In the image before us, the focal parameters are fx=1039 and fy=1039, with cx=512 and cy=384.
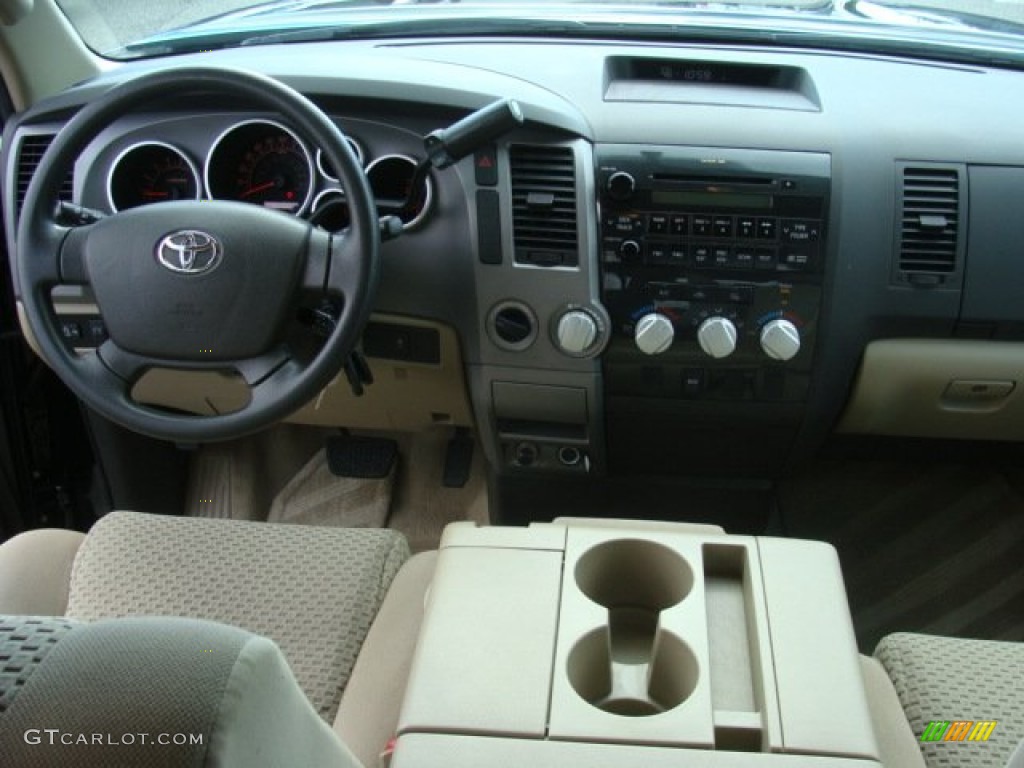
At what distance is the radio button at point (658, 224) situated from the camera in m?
1.60

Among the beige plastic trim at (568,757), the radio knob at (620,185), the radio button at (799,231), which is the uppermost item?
the radio knob at (620,185)

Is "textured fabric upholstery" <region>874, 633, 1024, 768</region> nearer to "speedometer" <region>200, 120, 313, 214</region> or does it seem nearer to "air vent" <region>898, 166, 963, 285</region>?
"air vent" <region>898, 166, 963, 285</region>

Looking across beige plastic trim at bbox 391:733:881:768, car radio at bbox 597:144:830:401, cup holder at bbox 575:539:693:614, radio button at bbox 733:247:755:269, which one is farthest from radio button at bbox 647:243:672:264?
beige plastic trim at bbox 391:733:881:768

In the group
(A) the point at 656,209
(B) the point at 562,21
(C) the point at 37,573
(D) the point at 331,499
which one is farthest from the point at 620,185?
(D) the point at 331,499

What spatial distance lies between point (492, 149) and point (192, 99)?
0.51 m

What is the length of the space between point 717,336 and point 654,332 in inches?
3.9

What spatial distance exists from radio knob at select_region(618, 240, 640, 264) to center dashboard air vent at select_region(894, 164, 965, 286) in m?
0.41

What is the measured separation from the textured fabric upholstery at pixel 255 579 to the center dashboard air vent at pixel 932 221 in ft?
3.01

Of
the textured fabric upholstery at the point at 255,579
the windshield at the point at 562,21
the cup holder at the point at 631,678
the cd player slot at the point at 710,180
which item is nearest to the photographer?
the cup holder at the point at 631,678

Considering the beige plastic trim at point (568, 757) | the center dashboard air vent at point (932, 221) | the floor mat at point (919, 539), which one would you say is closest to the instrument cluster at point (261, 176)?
the center dashboard air vent at point (932, 221)

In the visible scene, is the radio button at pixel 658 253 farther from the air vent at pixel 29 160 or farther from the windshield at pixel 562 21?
the air vent at pixel 29 160

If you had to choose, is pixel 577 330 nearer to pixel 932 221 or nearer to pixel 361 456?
pixel 932 221

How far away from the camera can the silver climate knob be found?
1.64 m

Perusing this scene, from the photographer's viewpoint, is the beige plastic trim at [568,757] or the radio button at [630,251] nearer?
the beige plastic trim at [568,757]
